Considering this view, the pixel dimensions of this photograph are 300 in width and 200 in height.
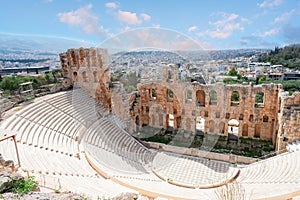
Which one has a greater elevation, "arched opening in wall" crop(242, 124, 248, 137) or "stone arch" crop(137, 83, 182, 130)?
"stone arch" crop(137, 83, 182, 130)

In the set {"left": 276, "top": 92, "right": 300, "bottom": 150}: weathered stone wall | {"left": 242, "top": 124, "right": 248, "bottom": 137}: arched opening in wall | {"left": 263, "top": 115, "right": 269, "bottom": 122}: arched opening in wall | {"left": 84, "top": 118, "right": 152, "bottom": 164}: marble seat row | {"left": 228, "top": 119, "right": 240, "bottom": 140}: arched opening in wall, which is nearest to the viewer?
{"left": 276, "top": 92, "right": 300, "bottom": 150}: weathered stone wall

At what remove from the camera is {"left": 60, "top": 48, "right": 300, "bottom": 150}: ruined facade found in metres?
16.1

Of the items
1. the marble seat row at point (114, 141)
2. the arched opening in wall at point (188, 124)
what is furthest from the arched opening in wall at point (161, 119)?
the marble seat row at point (114, 141)

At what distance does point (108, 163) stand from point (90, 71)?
32.3 feet

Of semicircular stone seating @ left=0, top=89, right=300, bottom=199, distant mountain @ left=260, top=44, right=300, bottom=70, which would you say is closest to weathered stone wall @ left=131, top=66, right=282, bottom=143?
semicircular stone seating @ left=0, top=89, right=300, bottom=199

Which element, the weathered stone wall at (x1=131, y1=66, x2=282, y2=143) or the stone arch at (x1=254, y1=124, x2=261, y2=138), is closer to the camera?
the weathered stone wall at (x1=131, y1=66, x2=282, y2=143)

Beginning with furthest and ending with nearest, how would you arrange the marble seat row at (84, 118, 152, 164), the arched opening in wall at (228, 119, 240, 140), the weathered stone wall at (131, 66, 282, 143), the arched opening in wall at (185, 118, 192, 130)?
the arched opening in wall at (185, 118, 192, 130) < the arched opening in wall at (228, 119, 240, 140) < the weathered stone wall at (131, 66, 282, 143) < the marble seat row at (84, 118, 152, 164)

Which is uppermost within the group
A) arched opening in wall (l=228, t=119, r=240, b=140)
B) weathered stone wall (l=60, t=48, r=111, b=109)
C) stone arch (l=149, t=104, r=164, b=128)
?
weathered stone wall (l=60, t=48, r=111, b=109)

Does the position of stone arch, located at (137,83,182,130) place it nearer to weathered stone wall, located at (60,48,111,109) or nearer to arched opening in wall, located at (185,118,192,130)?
arched opening in wall, located at (185,118,192,130)

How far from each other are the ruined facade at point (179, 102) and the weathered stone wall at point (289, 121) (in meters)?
1.69

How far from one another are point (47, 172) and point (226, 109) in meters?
14.2

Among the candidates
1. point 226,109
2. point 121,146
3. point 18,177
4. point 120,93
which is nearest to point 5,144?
point 18,177

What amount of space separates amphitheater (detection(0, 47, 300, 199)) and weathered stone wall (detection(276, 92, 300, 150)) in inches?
46.5

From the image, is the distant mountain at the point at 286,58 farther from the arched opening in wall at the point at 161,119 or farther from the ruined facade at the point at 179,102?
the arched opening in wall at the point at 161,119
